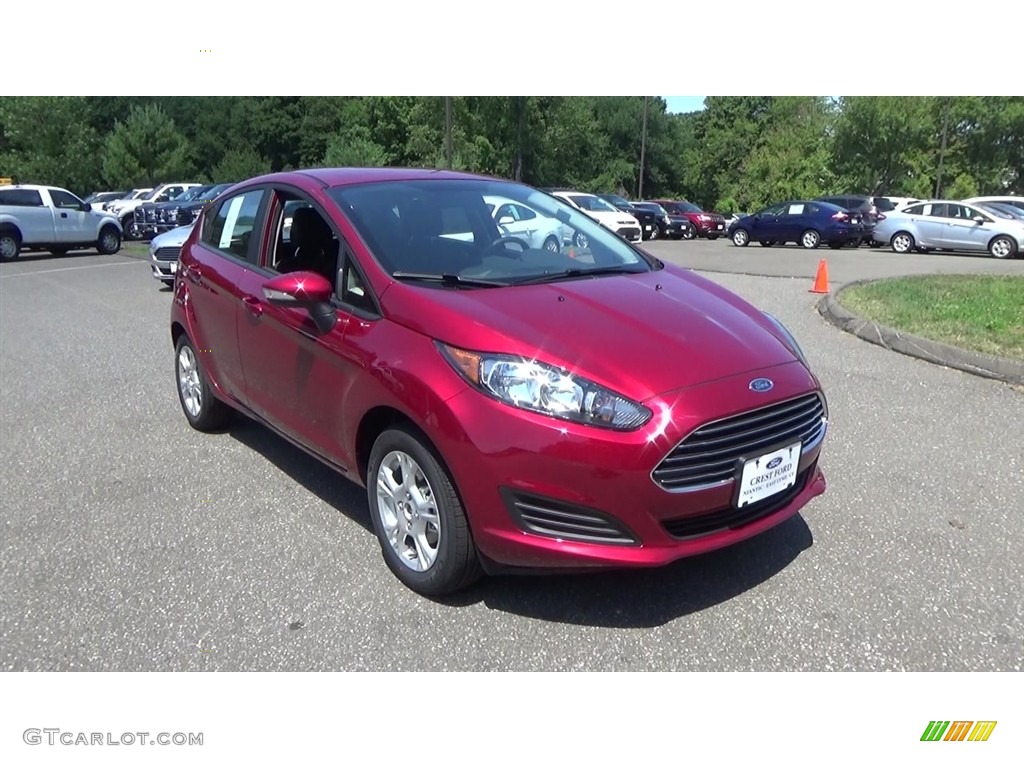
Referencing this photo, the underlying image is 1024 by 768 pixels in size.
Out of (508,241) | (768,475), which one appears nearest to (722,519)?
(768,475)

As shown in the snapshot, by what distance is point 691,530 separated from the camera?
119 inches

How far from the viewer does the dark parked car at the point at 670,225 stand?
30195 mm

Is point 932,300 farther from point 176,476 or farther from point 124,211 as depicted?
point 124,211

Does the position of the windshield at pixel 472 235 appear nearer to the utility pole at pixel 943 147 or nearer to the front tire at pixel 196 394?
the front tire at pixel 196 394

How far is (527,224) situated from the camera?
4328 millimetres

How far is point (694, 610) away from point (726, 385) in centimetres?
92

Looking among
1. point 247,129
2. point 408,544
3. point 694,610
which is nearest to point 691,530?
point 694,610

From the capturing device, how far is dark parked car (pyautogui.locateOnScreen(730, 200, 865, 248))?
24.0 m

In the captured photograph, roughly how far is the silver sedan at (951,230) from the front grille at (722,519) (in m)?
21.2

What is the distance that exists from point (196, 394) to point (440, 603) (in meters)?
2.87

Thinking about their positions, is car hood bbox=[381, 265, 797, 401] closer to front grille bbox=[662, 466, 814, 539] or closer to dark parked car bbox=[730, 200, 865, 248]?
front grille bbox=[662, 466, 814, 539]

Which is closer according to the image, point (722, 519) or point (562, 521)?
point (562, 521)

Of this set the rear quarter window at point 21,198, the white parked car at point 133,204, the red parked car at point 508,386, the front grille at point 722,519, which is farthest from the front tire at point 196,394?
the white parked car at point 133,204

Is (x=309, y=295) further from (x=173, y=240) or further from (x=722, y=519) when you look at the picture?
(x=173, y=240)
